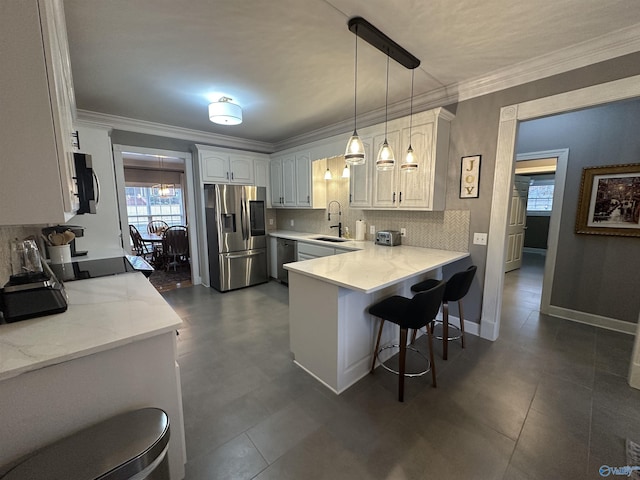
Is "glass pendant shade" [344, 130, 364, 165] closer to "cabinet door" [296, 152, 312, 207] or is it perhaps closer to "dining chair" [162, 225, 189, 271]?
"cabinet door" [296, 152, 312, 207]

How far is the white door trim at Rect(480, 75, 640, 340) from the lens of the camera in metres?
2.04

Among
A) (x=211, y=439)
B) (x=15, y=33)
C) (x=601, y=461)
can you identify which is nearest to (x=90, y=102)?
(x=15, y=33)

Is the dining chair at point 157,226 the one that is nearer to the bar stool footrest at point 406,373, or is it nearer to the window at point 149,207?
the window at point 149,207

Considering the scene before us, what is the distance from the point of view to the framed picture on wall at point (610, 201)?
2.73 meters

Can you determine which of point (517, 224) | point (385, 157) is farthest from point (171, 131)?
point (517, 224)

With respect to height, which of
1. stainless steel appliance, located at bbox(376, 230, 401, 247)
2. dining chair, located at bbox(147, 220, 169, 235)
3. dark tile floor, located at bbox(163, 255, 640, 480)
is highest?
stainless steel appliance, located at bbox(376, 230, 401, 247)

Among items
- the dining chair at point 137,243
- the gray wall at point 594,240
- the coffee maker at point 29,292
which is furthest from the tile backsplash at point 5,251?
the dining chair at point 137,243

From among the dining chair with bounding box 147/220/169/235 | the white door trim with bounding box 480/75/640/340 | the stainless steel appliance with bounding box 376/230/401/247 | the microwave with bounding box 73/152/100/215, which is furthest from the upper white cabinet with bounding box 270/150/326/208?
the dining chair with bounding box 147/220/169/235

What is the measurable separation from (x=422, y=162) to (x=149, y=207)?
317 inches

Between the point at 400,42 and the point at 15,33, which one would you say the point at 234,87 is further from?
the point at 15,33

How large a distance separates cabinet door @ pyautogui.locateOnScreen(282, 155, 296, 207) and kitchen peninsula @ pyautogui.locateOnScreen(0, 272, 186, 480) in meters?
3.42

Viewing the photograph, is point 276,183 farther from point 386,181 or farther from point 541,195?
point 541,195

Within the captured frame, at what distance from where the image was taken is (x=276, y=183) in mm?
4832

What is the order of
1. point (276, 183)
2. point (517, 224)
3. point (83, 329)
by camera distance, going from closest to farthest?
1. point (83, 329)
2. point (276, 183)
3. point (517, 224)
